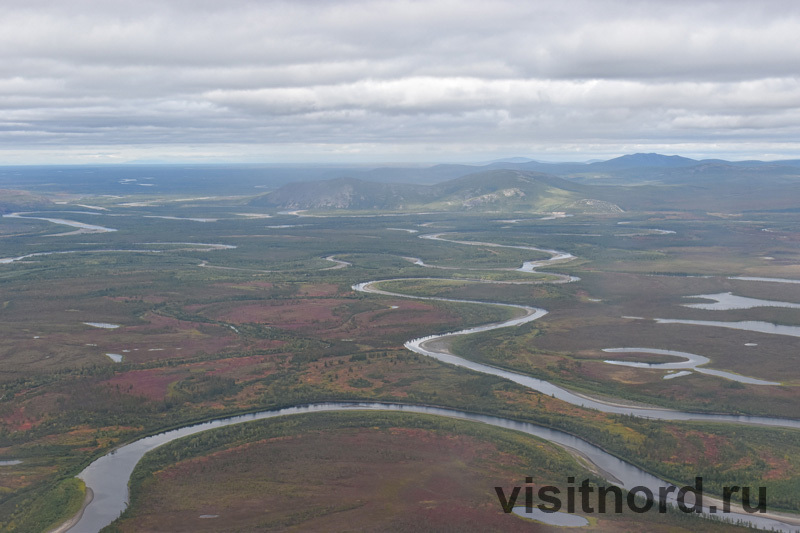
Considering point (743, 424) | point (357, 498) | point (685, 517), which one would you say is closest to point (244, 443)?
point (357, 498)

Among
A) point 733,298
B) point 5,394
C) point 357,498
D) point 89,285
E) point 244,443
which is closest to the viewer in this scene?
point 357,498

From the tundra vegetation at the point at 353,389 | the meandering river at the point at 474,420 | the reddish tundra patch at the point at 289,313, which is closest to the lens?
the meandering river at the point at 474,420

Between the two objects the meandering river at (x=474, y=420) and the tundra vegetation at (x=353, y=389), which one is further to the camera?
the tundra vegetation at (x=353, y=389)

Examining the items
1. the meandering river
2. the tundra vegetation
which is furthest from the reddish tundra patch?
the meandering river

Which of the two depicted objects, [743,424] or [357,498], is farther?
[743,424]

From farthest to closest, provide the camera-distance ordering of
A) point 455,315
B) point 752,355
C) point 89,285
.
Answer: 1. point 89,285
2. point 455,315
3. point 752,355

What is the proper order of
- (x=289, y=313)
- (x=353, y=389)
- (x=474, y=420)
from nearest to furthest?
Answer: (x=474, y=420)
(x=353, y=389)
(x=289, y=313)

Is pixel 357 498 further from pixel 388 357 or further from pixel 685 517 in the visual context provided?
pixel 388 357

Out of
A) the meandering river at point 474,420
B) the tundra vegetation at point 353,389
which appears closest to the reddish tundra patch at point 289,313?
the tundra vegetation at point 353,389

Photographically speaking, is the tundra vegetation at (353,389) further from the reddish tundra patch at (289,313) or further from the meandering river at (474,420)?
the meandering river at (474,420)

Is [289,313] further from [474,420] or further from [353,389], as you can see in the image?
[474,420]

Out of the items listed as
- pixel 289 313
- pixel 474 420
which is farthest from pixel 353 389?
pixel 289 313
